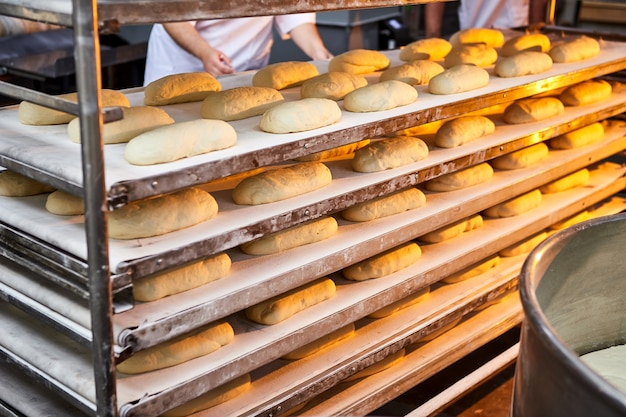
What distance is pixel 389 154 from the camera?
7.43ft

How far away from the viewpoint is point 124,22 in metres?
1.36

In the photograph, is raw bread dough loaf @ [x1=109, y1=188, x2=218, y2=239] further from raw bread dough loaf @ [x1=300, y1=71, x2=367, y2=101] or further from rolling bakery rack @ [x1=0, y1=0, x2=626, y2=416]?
raw bread dough loaf @ [x1=300, y1=71, x2=367, y2=101]

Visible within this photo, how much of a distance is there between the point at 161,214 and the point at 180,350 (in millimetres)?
348

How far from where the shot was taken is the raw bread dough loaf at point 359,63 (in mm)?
2691

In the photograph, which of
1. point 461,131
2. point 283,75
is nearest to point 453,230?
point 461,131

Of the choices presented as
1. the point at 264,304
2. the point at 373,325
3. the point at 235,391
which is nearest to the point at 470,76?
the point at 373,325

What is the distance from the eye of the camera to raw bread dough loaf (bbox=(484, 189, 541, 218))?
292 cm

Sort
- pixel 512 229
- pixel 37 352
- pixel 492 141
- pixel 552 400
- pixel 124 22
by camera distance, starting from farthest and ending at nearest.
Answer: pixel 512 229 < pixel 492 141 < pixel 37 352 < pixel 124 22 < pixel 552 400

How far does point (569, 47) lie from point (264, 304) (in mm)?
1848

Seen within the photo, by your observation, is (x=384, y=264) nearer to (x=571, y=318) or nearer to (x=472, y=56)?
(x=571, y=318)

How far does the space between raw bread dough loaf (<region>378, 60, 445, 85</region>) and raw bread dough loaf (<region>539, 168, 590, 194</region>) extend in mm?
956

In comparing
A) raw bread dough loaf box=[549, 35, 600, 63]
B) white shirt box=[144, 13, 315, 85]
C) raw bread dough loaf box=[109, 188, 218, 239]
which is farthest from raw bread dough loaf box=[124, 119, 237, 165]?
white shirt box=[144, 13, 315, 85]

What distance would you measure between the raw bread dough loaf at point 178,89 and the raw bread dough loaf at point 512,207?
1269 mm

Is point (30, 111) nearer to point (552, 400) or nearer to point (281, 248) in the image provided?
point (281, 248)
